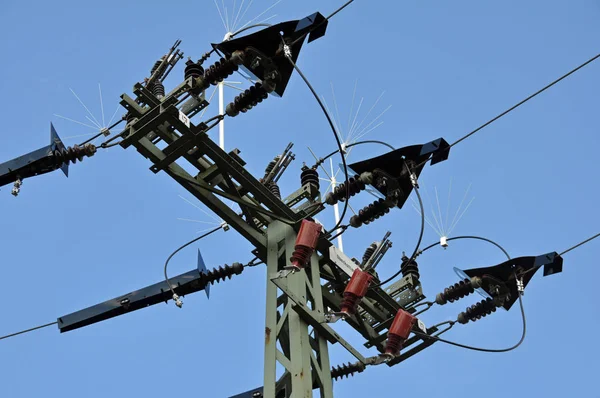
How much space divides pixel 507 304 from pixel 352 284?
9.60 feet

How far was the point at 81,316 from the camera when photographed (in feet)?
38.5

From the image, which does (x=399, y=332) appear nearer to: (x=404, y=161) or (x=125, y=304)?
(x=404, y=161)

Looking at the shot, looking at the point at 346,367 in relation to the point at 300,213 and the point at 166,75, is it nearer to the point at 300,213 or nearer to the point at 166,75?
the point at 300,213

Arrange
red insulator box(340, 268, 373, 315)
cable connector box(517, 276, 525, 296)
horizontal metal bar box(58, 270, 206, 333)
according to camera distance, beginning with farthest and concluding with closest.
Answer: cable connector box(517, 276, 525, 296)
horizontal metal bar box(58, 270, 206, 333)
red insulator box(340, 268, 373, 315)

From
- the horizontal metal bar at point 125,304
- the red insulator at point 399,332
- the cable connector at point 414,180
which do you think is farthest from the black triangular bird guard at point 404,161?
the horizontal metal bar at point 125,304

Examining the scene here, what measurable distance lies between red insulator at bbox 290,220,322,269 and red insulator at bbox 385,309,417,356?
1264 mm

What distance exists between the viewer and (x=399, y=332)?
34.1 ft

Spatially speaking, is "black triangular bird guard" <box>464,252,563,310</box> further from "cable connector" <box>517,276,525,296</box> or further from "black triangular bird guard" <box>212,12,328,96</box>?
"black triangular bird guard" <box>212,12,328,96</box>

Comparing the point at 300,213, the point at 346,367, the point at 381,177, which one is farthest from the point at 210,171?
the point at 346,367

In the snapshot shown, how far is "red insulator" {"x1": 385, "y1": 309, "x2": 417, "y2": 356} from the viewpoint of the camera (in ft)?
33.8

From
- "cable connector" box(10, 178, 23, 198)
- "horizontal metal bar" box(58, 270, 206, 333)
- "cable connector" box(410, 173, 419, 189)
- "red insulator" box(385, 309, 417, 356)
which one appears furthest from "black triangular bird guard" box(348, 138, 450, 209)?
"cable connector" box(10, 178, 23, 198)

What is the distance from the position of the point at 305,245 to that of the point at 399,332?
4.84 ft

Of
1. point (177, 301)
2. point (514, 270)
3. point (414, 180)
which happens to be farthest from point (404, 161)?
point (177, 301)

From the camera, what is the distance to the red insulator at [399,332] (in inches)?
406
